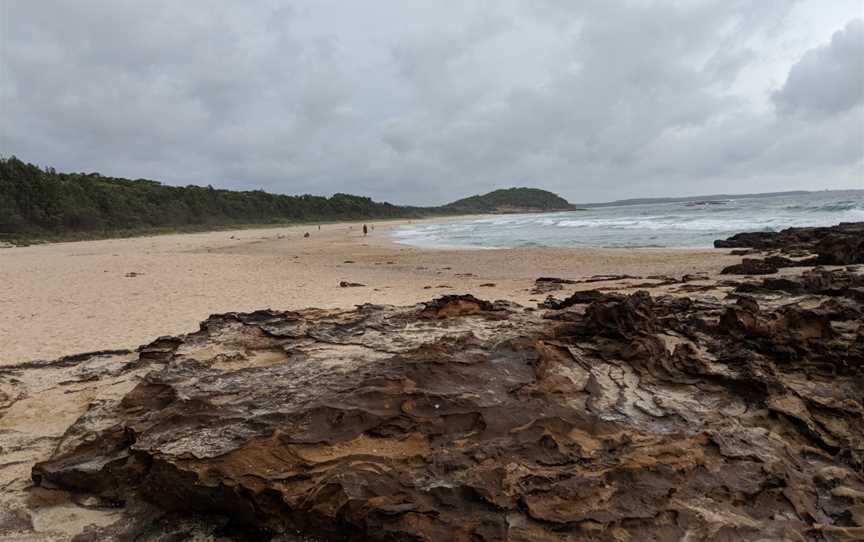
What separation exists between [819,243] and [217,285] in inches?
615

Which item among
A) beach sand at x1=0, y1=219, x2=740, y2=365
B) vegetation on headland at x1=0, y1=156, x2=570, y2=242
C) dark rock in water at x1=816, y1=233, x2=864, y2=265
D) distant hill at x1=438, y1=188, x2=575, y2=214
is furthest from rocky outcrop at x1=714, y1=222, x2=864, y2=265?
distant hill at x1=438, y1=188, x2=575, y2=214

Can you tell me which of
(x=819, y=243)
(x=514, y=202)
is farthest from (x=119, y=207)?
(x=514, y=202)

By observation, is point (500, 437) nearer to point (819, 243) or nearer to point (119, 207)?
point (819, 243)

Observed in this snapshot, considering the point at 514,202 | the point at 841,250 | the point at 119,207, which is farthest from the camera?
the point at 514,202

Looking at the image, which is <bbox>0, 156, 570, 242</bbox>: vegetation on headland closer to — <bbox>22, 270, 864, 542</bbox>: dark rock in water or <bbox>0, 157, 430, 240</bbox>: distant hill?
<bbox>0, 157, 430, 240</bbox>: distant hill

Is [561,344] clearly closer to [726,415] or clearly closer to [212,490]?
[726,415]

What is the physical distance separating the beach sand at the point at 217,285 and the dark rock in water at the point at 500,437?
14.1 ft

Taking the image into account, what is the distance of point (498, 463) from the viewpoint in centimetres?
284

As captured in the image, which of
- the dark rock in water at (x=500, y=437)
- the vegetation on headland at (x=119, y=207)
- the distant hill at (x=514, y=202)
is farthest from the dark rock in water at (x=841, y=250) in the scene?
the distant hill at (x=514, y=202)

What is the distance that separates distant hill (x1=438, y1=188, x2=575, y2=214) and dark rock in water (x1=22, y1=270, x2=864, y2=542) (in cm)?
14462

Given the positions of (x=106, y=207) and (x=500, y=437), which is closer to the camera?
(x=500, y=437)

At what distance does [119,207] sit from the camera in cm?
4803

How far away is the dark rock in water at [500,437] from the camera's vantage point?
8.54 ft

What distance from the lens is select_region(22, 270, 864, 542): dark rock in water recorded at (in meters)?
2.60
